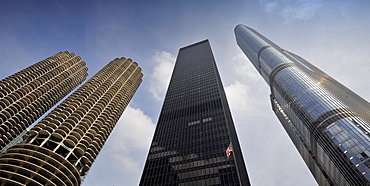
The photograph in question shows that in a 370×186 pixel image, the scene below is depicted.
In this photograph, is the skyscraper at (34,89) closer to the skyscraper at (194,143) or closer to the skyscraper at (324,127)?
the skyscraper at (194,143)

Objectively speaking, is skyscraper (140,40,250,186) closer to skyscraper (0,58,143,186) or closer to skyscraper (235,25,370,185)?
skyscraper (0,58,143,186)

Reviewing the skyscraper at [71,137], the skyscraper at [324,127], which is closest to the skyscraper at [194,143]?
the skyscraper at [71,137]

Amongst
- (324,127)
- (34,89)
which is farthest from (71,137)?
(324,127)

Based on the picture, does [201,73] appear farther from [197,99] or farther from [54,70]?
[54,70]

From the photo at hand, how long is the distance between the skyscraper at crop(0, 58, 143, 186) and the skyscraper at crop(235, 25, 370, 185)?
77.2m

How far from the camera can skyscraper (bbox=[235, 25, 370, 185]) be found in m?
66.6

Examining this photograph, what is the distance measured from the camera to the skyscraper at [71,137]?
4938 centimetres

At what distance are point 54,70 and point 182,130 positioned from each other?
73483 mm

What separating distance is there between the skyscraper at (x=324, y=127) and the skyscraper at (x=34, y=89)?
110 m

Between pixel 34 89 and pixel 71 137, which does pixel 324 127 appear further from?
pixel 34 89

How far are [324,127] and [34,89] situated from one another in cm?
11929

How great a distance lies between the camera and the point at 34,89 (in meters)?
99.3

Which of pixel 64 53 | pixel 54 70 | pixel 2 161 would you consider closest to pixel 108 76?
pixel 54 70

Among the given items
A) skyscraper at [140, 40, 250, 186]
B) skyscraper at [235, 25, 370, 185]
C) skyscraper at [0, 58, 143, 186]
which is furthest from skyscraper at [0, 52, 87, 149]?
skyscraper at [235, 25, 370, 185]
